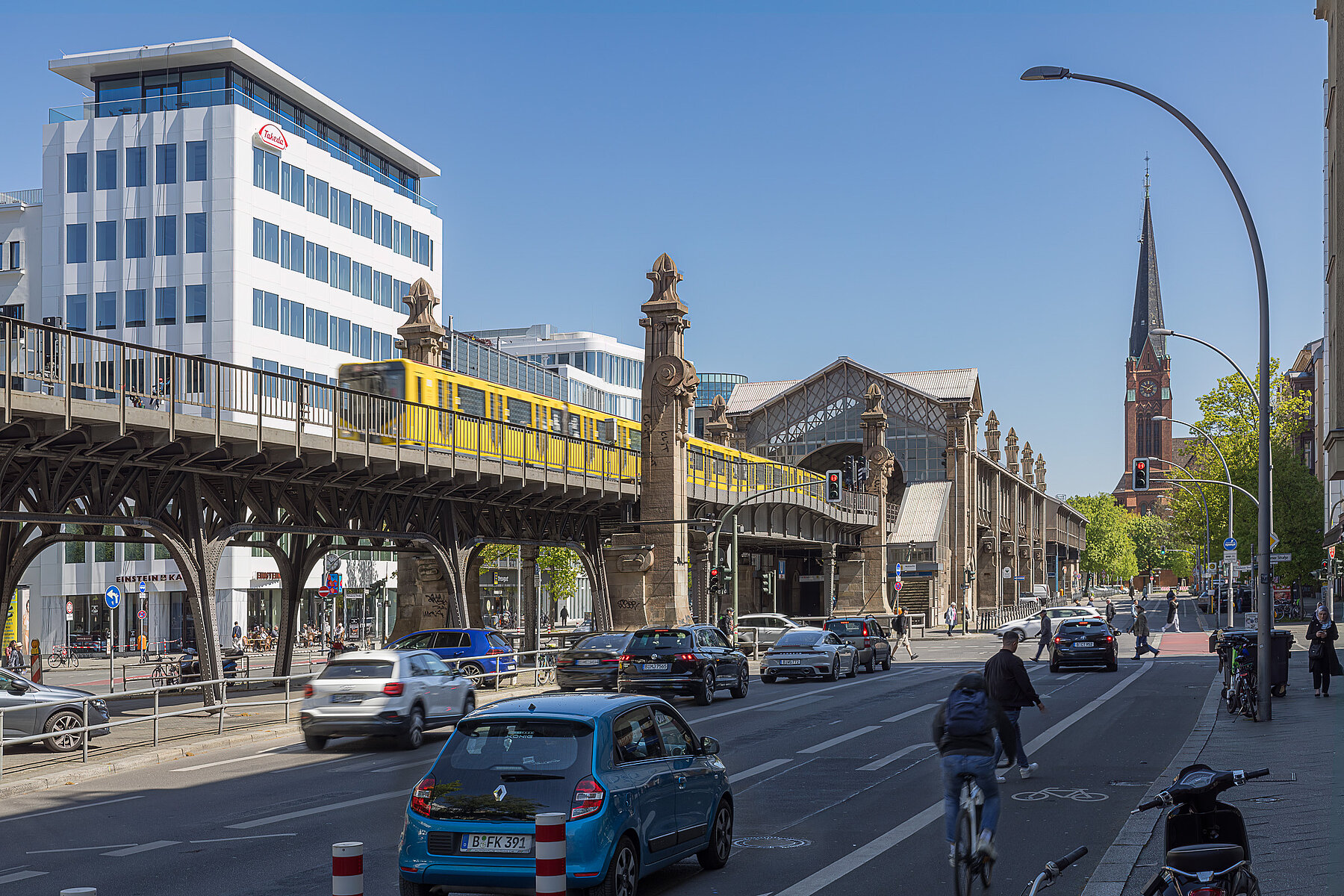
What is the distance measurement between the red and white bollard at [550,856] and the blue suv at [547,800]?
974mm

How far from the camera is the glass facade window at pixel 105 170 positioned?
5769 cm

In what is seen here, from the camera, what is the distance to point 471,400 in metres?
36.6

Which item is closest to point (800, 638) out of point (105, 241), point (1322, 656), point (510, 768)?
point (1322, 656)

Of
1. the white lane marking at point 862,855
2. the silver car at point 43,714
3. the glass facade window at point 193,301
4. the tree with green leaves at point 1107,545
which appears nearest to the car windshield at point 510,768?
the white lane marking at point 862,855

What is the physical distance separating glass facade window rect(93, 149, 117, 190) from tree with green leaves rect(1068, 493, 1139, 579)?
133575mm

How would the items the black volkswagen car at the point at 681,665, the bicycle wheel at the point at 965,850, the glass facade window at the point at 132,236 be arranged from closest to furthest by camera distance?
the bicycle wheel at the point at 965,850 → the black volkswagen car at the point at 681,665 → the glass facade window at the point at 132,236

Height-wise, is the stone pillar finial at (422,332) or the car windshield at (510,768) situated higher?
the stone pillar finial at (422,332)

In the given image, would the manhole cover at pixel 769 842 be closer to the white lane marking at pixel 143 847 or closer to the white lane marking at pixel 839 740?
the white lane marking at pixel 143 847

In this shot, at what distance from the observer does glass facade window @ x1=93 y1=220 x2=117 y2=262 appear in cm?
5762

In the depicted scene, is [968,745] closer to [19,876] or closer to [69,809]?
[19,876]

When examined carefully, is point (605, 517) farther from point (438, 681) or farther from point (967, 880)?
point (967, 880)

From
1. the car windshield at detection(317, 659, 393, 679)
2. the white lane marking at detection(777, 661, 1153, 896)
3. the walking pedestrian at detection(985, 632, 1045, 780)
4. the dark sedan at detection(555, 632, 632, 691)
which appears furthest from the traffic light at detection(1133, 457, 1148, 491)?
the white lane marking at detection(777, 661, 1153, 896)

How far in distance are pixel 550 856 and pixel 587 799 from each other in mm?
1732

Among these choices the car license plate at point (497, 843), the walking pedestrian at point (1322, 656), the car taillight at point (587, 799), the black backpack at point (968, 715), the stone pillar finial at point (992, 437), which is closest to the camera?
the car license plate at point (497, 843)
